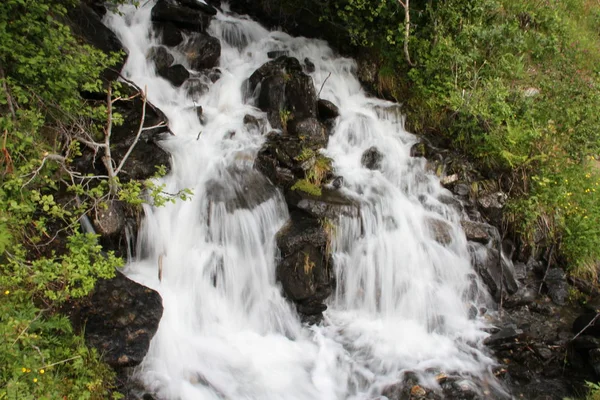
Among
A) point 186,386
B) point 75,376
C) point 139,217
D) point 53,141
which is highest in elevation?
point 53,141

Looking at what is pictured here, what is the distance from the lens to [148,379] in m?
4.43

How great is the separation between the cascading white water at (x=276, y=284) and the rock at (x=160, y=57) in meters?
0.45

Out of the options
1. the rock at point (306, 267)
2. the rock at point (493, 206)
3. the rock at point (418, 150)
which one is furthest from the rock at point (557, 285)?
the rock at point (306, 267)

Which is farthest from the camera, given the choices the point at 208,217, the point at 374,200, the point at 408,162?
the point at 408,162

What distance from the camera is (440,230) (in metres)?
6.55

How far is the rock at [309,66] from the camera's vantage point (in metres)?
9.19

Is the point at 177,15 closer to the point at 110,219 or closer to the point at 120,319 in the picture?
the point at 110,219

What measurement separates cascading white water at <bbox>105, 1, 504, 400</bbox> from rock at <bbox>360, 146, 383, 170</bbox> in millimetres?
90

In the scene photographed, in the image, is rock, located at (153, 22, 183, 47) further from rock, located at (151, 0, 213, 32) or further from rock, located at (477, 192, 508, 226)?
rock, located at (477, 192, 508, 226)

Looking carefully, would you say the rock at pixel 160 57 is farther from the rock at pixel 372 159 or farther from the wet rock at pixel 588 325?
the wet rock at pixel 588 325

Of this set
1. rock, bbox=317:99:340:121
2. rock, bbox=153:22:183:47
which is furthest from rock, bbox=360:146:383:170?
rock, bbox=153:22:183:47

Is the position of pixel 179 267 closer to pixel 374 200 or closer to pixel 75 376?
pixel 75 376

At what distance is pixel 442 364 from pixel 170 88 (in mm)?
6425

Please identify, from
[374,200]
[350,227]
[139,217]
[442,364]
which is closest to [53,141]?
[139,217]
